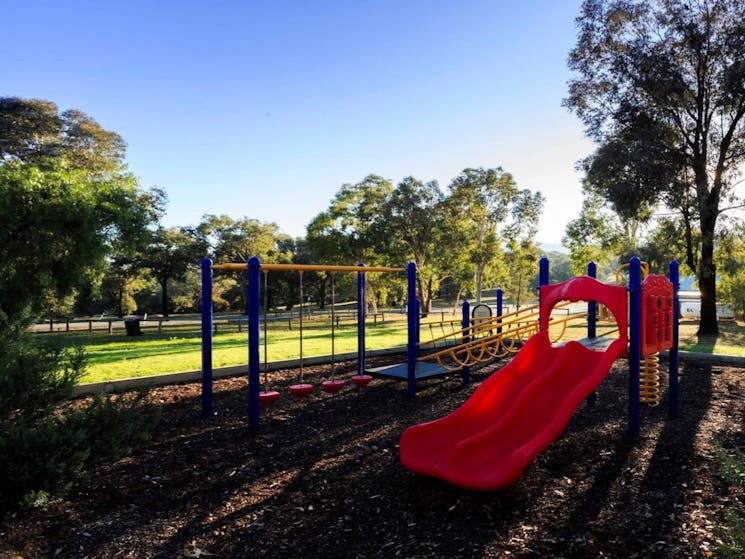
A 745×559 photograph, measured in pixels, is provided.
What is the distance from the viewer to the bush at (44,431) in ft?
9.15

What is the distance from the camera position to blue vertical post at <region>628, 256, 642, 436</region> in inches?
211

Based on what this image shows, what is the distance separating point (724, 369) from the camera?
946 cm

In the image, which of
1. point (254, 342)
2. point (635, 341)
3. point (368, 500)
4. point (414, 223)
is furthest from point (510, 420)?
point (414, 223)

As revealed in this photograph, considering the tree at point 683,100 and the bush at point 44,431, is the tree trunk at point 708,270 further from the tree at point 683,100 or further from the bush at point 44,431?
the bush at point 44,431

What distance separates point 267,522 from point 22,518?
5.74 ft

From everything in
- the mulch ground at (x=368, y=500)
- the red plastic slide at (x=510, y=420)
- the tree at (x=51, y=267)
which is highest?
the tree at (x=51, y=267)

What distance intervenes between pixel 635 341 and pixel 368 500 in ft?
11.6

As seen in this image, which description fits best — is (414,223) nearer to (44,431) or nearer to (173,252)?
(173,252)

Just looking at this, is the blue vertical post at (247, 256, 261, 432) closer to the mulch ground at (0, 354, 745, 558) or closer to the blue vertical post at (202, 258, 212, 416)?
the mulch ground at (0, 354, 745, 558)

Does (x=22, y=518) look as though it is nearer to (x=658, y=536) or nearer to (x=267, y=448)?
(x=267, y=448)

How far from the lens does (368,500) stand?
3.83m

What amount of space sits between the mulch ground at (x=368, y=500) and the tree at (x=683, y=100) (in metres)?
12.6

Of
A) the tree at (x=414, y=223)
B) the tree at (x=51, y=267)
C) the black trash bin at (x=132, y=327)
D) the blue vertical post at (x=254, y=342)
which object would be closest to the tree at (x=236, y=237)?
the tree at (x=51, y=267)

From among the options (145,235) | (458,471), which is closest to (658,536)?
(458,471)
